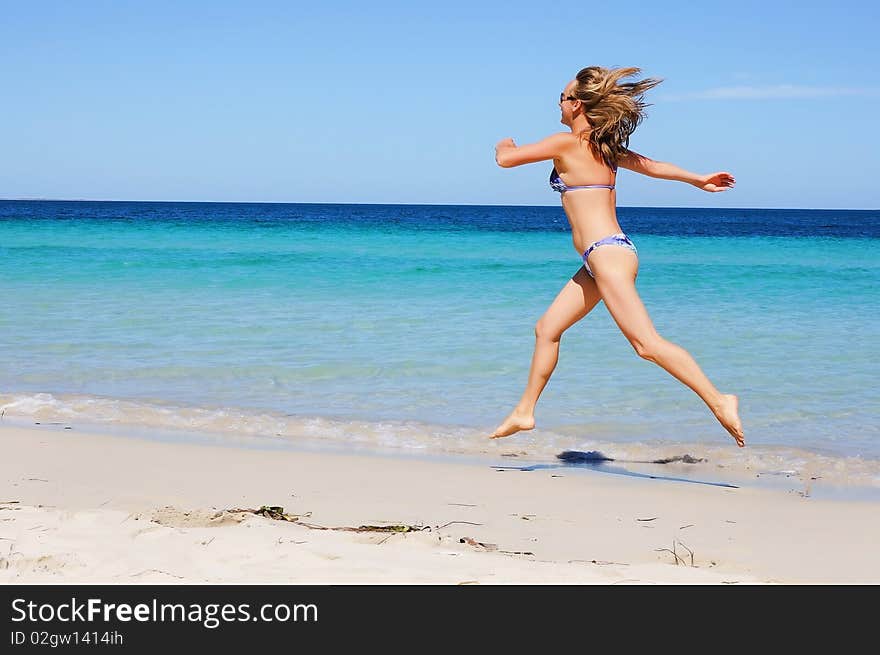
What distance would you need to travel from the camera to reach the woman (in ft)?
14.9

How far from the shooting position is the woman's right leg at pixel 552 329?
482cm

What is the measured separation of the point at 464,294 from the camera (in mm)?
15203

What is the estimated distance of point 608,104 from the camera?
15.0 ft

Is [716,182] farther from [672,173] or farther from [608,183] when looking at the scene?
[608,183]

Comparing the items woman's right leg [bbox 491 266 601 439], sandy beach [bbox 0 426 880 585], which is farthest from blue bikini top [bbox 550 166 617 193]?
sandy beach [bbox 0 426 880 585]

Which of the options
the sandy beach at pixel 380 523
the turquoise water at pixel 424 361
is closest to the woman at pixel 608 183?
the sandy beach at pixel 380 523

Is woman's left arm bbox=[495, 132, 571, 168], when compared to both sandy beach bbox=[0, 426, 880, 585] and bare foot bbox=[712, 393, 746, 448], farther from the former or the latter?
sandy beach bbox=[0, 426, 880, 585]

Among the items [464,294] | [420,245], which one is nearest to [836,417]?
[464,294]

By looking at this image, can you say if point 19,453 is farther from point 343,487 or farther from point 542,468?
point 542,468

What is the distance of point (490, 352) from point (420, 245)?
23.6 metres

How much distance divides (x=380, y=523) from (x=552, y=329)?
1.36 metres

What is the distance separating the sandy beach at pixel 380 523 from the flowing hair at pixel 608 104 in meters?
1.72

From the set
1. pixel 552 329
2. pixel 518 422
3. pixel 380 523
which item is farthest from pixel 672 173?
pixel 380 523

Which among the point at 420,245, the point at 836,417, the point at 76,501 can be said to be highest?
the point at 420,245
